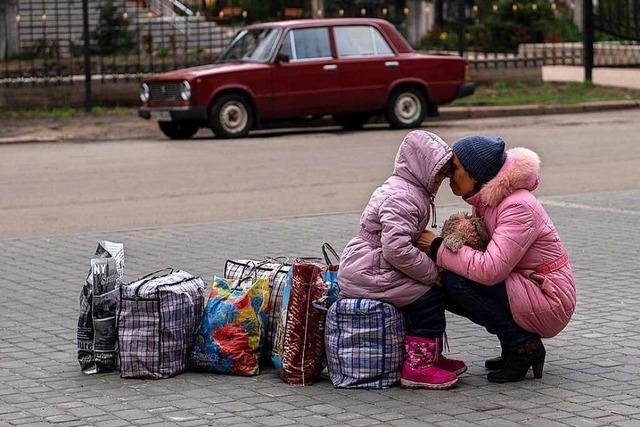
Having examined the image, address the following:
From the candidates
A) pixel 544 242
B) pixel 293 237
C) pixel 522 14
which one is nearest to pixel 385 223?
pixel 544 242

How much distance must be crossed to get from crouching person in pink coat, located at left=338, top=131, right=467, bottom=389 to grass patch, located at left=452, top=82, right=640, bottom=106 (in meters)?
17.6

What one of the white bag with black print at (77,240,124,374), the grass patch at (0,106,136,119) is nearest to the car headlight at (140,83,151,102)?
the grass patch at (0,106,136,119)

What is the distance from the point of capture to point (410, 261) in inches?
250

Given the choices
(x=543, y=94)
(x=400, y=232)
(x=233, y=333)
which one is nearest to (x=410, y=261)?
(x=400, y=232)

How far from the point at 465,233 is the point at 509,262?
264 mm

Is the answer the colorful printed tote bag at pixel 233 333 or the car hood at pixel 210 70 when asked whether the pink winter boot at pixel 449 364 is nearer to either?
the colorful printed tote bag at pixel 233 333

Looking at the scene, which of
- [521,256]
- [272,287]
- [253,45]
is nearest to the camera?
[521,256]

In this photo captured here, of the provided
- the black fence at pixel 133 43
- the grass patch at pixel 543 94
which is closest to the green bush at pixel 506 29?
the black fence at pixel 133 43

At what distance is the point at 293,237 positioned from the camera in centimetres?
1099

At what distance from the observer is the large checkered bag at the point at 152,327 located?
6.66 meters

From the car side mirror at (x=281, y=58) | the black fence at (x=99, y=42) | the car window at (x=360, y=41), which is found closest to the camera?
the car side mirror at (x=281, y=58)

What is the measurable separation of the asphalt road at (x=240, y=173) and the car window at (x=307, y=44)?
45.7 inches

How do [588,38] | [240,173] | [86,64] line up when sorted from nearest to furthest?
[240,173] < [86,64] < [588,38]

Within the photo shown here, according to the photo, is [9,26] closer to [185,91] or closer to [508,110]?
[185,91]
